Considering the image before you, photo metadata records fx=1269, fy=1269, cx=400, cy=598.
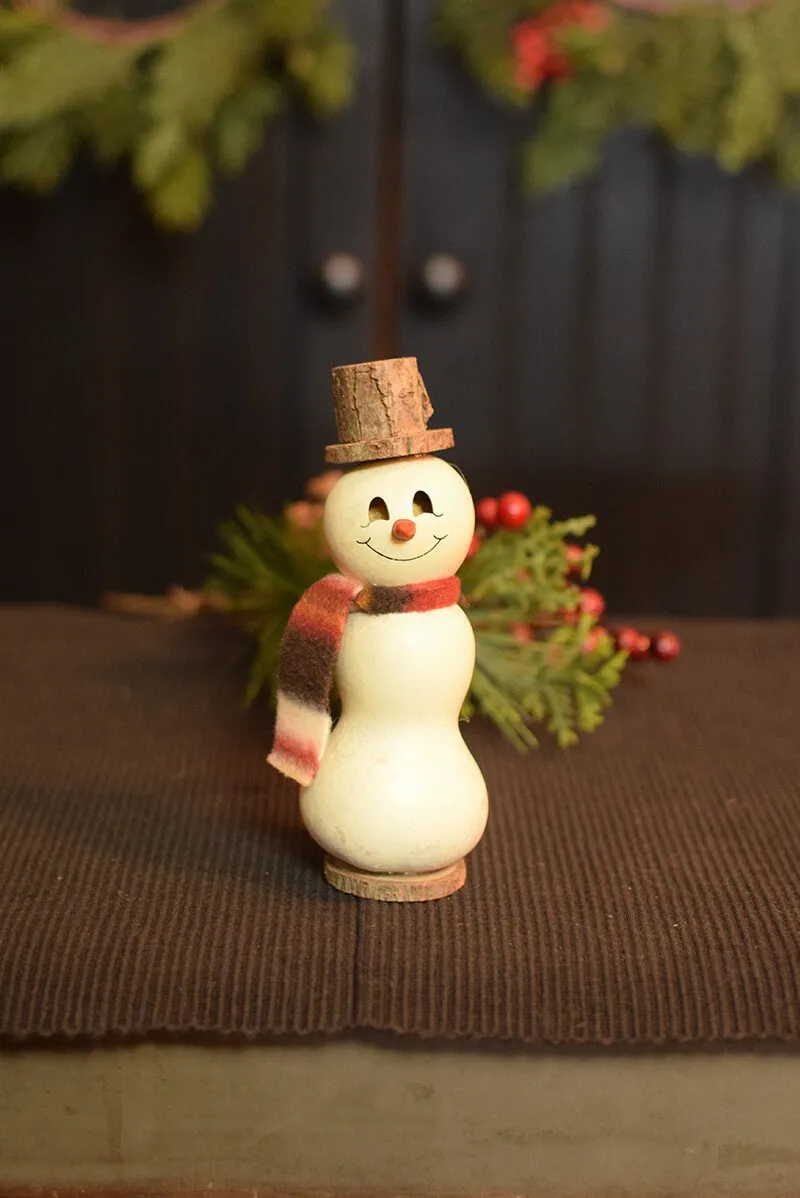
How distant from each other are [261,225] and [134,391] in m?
0.23

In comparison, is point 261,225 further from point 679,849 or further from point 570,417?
point 679,849

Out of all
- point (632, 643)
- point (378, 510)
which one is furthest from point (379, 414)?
point (632, 643)

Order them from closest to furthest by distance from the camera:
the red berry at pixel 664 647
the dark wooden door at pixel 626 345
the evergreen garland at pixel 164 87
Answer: the red berry at pixel 664 647 < the evergreen garland at pixel 164 87 < the dark wooden door at pixel 626 345

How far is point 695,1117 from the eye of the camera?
502 mm

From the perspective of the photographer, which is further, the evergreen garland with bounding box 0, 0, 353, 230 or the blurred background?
the blurred background

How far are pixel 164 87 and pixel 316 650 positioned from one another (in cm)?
88

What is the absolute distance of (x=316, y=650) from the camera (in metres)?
0.56

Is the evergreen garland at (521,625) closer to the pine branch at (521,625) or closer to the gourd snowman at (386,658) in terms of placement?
the pine branch at (521,625)

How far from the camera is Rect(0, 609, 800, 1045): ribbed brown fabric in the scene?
0.50 metres

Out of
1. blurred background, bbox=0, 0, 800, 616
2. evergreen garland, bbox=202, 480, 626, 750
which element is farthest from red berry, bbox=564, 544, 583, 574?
blurred background, bbox=0, 0, 800, 616

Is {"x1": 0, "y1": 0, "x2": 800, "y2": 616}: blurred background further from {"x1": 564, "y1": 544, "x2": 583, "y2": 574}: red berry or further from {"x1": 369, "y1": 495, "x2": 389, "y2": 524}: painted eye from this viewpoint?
{"x1": 369, "y1": 495, "x2": 389, "y2": 524}: painted eye

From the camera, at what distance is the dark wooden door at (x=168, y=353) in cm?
137

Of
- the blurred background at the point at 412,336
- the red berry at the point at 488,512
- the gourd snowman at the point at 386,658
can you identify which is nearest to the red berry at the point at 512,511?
the red berry at the point at 488,512

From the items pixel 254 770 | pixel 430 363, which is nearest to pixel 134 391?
pixel 430 363
